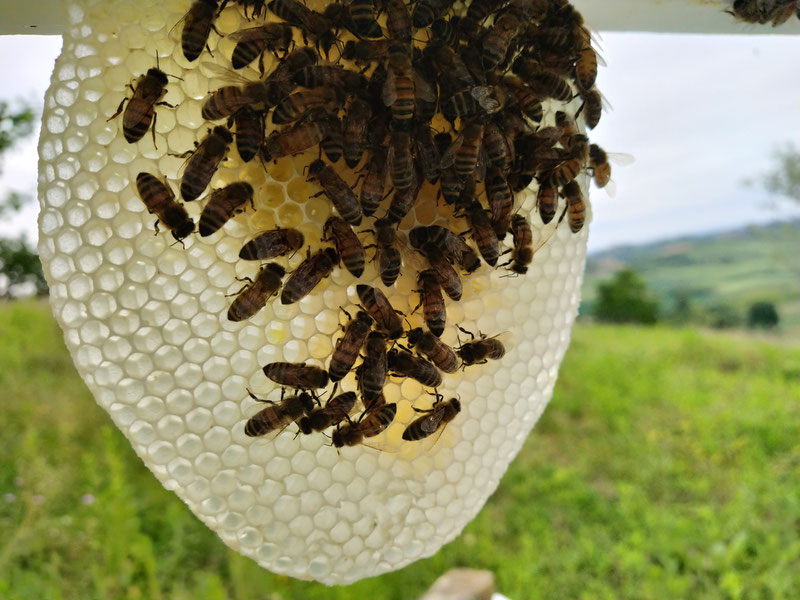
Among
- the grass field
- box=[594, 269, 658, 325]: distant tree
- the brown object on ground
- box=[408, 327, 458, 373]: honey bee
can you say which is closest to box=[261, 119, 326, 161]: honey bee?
box=[408, 327, 458, 373]: honey bee

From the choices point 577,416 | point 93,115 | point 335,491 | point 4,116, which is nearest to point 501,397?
point 335,491

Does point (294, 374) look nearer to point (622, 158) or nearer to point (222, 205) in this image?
point (222, 205)

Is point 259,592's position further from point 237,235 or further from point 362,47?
point 362,47

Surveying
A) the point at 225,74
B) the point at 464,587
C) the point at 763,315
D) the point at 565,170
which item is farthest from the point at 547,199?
the point at 763,315

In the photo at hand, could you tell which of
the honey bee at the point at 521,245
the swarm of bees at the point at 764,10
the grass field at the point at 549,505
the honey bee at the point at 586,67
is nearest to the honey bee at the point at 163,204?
the honey bee at the point at 521,245

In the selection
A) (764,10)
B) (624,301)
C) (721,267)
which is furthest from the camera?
(624,301)

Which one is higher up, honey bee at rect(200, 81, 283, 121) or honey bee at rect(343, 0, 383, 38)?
honey bee at rect(343, 0, 383, 38)

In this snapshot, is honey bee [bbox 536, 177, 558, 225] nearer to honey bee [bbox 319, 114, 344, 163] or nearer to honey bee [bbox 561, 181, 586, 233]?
honey bee [bbox 561, 181, 586, 233]
